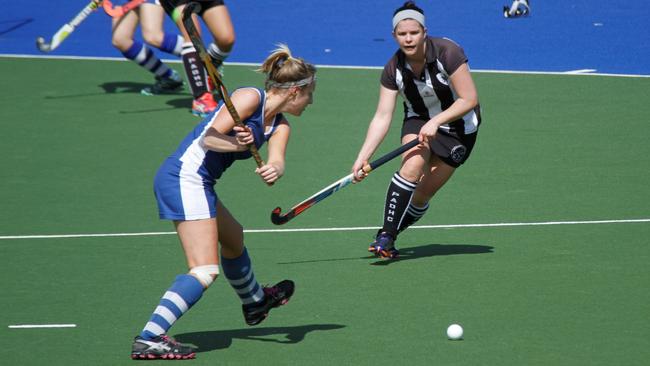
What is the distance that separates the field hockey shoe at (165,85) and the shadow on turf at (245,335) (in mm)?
6976

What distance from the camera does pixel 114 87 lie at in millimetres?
13219

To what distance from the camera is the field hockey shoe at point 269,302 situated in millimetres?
6172

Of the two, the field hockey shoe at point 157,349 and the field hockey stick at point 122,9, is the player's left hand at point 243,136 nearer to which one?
the field hockey shoe at point 157,349

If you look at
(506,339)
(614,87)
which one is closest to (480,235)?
(506,339)

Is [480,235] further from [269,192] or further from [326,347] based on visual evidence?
[326,347]

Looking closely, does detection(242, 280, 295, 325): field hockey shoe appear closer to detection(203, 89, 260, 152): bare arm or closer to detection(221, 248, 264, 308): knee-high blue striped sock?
detection(221, 248, 264, 308): knee-high blue striped sock

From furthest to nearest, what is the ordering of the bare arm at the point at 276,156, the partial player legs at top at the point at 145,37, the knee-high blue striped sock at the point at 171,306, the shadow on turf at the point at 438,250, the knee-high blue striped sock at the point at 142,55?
1. the knee-high blue striped sock at the point at 142,55
2. the partial player legs at top at the point at 145,37
3. the shadow on turf at the point at 438,250
4. the bare arm at the point at 276,156
5. the knee-high blue striped sock at the point at 171,306

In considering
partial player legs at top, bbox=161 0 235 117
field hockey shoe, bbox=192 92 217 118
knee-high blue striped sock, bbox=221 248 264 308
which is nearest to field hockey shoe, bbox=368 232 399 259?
knee-high blue striped sock, bbox=221 248 264 308

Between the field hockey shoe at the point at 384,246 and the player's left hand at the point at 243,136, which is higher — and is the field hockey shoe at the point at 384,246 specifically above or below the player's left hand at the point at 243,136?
below

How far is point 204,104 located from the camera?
11914 mm

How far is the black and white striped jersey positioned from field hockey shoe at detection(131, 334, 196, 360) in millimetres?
2567

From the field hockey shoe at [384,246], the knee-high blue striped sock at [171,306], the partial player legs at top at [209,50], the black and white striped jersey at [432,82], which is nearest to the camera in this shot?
the knee-high blue striped sock at [171,306]

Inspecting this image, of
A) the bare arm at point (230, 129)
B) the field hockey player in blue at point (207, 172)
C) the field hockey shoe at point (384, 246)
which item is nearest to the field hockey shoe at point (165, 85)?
the field hockey shoe at point (384, 246)

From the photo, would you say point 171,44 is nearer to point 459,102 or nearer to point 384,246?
point 384,246
